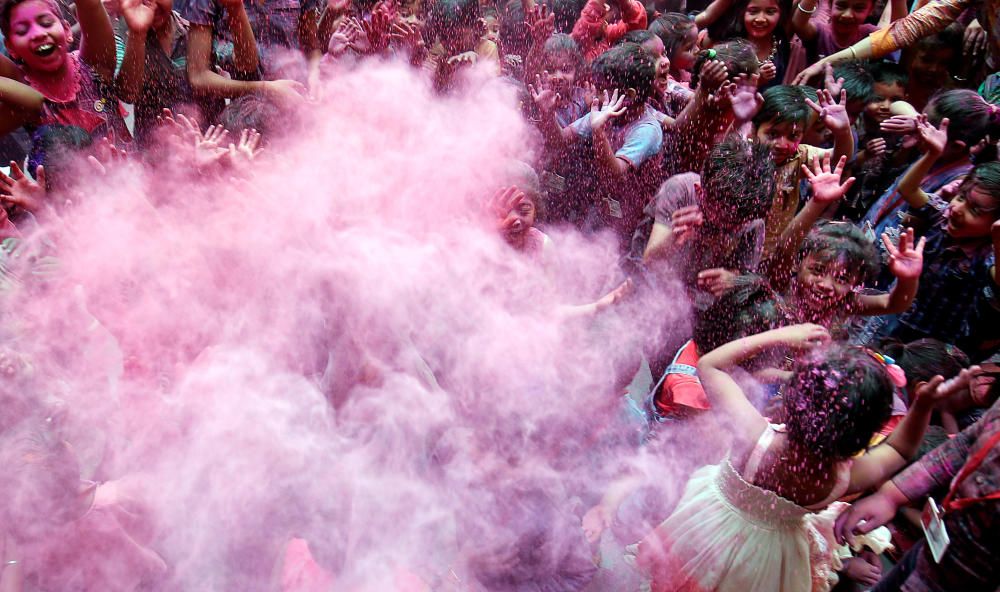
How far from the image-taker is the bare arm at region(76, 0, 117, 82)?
2430 millimetres

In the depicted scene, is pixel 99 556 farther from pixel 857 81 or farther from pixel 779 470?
pixel 857 81

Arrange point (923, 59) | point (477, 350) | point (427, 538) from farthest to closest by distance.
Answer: point (923, 59) < point (477, 350) < point (427, 538)

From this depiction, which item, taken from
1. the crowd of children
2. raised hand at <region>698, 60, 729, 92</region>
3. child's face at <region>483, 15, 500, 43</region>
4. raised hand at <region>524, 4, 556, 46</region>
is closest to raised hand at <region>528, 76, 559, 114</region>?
the crowd of children

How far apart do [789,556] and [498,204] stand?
138cm

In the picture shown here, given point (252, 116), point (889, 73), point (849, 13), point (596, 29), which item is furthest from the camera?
point (596, 29)

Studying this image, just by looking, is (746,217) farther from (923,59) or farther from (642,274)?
(923,59)

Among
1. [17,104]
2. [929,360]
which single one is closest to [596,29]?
[929,360]

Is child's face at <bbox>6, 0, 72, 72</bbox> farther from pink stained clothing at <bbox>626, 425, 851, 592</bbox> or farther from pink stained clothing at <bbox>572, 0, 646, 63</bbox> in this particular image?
pink stained clothing at <bbox>626, 425, 851, 592</bbox>

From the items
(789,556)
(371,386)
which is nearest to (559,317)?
(371,386)

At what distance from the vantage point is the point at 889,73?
11.4 ft

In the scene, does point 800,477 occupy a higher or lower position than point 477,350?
higher

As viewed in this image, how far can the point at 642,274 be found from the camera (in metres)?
2.51

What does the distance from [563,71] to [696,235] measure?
133 cm

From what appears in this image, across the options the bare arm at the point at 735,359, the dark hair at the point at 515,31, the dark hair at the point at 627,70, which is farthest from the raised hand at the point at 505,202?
the dark hair at the point at 515,31
